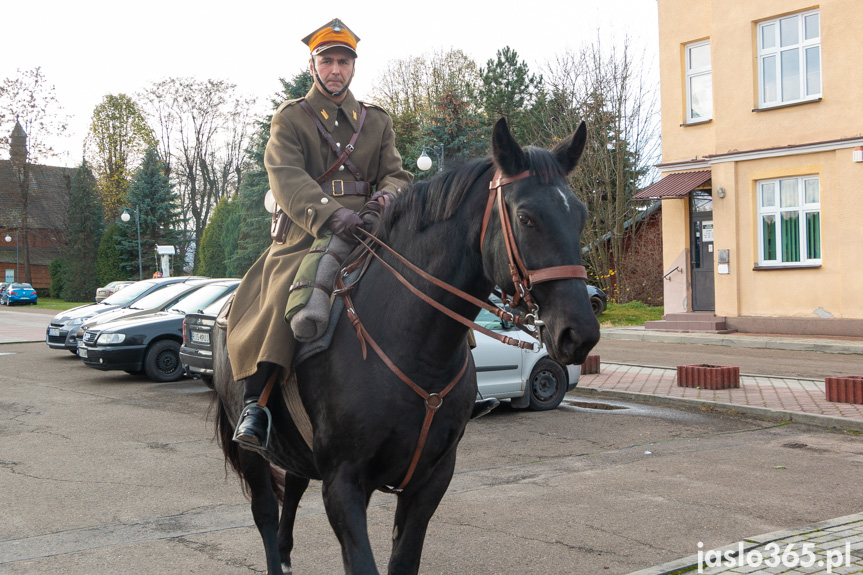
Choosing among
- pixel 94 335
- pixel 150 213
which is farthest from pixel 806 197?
pixel 150 213

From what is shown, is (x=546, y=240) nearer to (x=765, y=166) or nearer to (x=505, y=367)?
(x=505, y=367)

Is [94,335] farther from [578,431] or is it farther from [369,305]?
[369,305]

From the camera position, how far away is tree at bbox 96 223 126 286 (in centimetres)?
5831

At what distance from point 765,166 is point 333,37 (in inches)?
799

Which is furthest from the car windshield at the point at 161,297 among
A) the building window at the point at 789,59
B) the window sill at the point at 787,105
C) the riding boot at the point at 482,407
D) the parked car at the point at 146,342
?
the building window at the point at 789,59

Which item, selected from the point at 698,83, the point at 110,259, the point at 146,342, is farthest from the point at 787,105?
the point at 110,259

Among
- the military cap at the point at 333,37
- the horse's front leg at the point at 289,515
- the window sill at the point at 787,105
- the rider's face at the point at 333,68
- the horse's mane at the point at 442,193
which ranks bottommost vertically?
the horse's front leg at the point at 289,515

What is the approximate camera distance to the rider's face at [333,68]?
165 inches

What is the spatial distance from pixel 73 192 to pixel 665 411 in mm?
60824

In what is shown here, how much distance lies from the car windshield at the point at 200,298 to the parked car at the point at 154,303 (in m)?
0.43

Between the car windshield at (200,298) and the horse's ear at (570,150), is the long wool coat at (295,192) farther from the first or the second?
the car windshield at (200,298)

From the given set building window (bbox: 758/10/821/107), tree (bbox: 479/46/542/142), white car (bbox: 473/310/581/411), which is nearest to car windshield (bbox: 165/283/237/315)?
white car (bbox: 473/310/581/411)

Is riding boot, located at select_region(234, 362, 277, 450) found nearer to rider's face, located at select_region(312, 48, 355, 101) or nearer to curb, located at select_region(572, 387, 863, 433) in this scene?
rider's face, located at select_region(312, 48, 355, 101)

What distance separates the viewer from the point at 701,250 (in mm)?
24766
